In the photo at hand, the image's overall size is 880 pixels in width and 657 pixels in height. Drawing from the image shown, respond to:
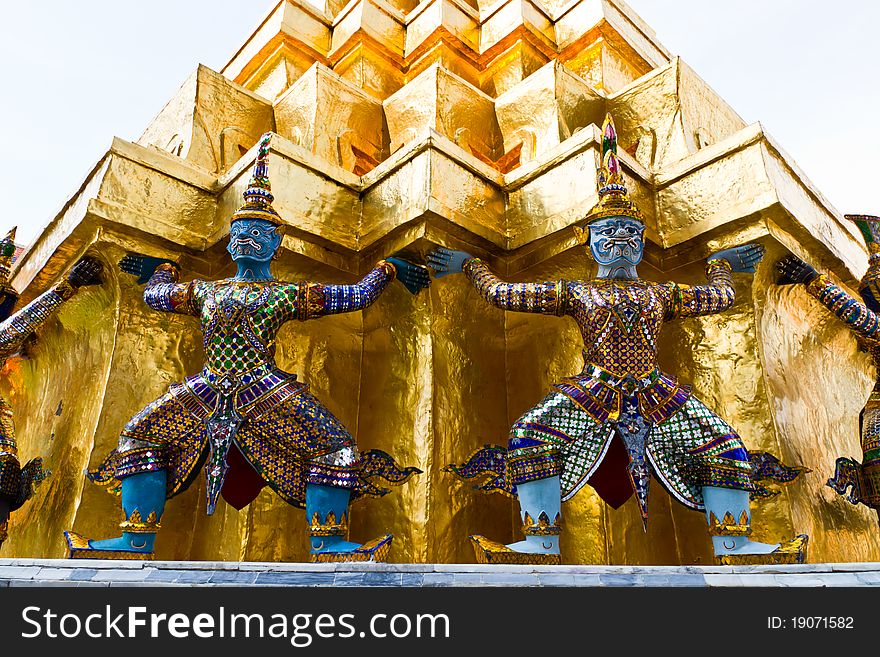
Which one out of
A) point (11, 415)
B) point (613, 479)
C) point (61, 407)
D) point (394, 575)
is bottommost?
point (394, 575)

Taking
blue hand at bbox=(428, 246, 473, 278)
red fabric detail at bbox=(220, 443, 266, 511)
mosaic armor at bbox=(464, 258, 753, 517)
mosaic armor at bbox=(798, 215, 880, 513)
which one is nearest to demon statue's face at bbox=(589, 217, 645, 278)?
mosaic armor at bbox=(464, 258, 753, 517)

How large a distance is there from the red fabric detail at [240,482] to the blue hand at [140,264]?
1.43 meters

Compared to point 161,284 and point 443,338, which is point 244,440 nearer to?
point 161,284

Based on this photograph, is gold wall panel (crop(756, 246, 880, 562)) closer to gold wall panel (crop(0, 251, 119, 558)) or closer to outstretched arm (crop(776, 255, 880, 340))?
outstretched arm (crop(776, 255, 880, 340))

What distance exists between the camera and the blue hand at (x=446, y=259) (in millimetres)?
4340

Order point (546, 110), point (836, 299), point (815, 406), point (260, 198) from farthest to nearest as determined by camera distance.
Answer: point (546, 110) → point (815, 406) → point (836, 299) → point (260, 198)

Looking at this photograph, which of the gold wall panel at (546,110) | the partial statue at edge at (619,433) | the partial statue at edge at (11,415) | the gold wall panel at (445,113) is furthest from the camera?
the gold wall panel at (445,113)

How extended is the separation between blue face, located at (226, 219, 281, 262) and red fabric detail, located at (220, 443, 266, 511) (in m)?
1.08

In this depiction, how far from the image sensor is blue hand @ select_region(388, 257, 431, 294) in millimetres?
4441

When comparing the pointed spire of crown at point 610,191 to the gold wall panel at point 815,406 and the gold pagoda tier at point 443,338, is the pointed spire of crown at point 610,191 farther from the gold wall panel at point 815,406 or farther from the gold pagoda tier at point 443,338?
the gold wall panel at point 815,406

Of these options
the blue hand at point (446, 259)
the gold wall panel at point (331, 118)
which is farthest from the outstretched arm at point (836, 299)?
the gold wall panel at point (331, 118)

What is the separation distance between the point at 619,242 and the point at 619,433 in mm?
1051

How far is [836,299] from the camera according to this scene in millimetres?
4168

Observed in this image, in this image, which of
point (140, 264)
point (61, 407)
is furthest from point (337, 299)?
point (61, 407)
